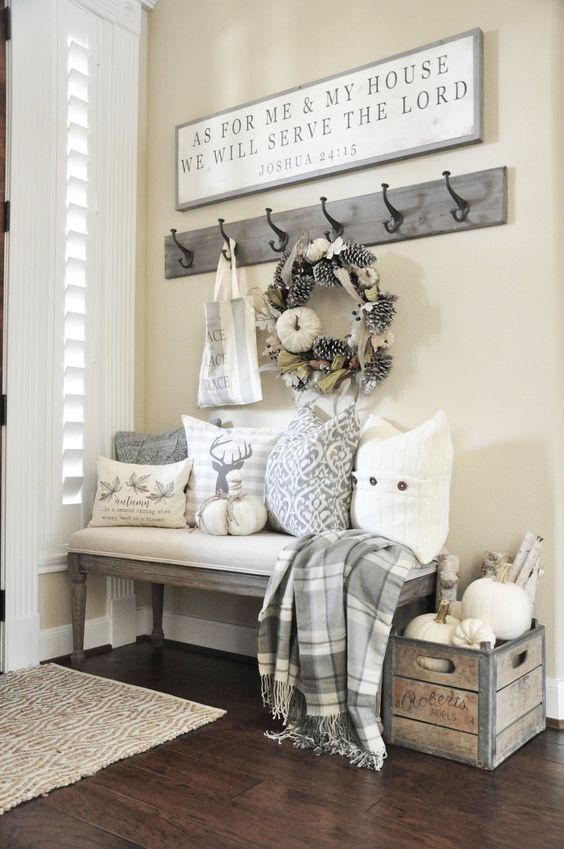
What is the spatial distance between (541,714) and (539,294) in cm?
128

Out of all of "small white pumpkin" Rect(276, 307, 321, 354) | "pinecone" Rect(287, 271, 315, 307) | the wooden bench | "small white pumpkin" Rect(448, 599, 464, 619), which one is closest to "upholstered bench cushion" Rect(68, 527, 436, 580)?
the wooden bench

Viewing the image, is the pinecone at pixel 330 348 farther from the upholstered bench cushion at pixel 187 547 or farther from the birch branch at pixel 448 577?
the birch branch at pixel 448 577

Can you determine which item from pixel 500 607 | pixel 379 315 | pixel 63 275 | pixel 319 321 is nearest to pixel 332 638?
pixel 500 607

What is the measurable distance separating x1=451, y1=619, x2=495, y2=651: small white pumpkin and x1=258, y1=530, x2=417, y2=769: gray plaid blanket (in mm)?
197

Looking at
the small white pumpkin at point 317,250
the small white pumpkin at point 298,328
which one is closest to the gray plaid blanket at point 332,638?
the small white pumpkin at point 298,328

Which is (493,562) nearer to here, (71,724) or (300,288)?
(300,288)

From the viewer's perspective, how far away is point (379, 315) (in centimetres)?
267

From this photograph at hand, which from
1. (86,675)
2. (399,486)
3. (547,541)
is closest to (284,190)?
(399,486)

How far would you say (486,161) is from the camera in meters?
2.57

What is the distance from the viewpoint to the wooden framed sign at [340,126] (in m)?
2.61

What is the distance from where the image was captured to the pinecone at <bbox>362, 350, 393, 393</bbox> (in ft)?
8.97

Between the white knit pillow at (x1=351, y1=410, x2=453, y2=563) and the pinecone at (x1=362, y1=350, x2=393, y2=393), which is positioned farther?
the pinecone at (x1=362, y1=350, x2=393, y2=393)

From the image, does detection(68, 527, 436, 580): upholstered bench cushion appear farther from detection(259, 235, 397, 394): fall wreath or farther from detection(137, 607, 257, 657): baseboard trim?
detection(259, 235, 397, 394): fall wreath

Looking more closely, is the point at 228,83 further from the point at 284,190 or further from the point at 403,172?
the point at 403,172
